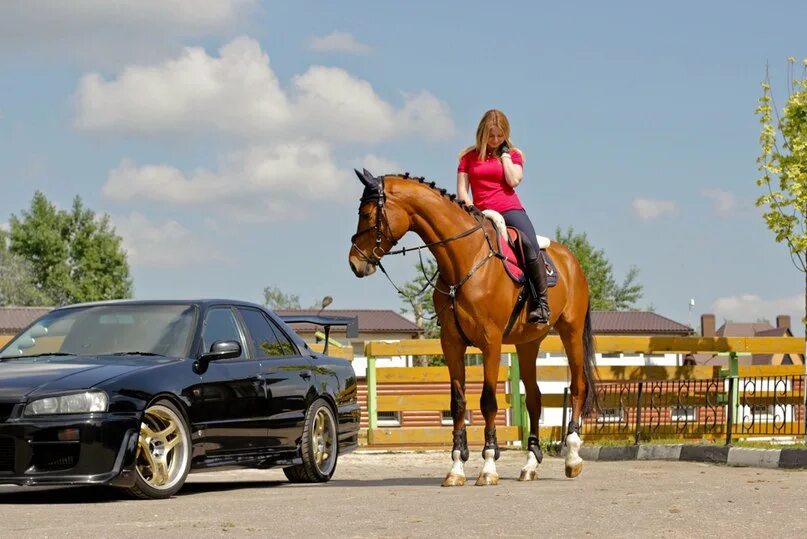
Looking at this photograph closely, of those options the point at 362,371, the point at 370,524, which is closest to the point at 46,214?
the point at 362,371

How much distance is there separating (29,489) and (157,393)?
2.63m

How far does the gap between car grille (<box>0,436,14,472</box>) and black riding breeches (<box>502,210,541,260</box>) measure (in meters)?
4.91

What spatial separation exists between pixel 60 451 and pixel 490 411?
4.08 meters

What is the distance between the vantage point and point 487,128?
12.4 meters

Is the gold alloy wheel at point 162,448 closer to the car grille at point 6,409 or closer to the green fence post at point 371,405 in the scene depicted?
the car grille at point 6,409

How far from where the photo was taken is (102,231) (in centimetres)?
9212

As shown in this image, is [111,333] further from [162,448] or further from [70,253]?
[70,253]

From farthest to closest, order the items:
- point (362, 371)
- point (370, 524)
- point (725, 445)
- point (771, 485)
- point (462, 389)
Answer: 1. point (362, 371)
2. point (725, 445)
3. point (462, 389)
4. point (771, 485)
5. point (370, 524)

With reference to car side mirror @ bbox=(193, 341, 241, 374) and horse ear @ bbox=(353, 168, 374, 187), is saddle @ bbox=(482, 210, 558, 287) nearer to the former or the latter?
horse ear @ bbox=(353, 168, 374, 187)

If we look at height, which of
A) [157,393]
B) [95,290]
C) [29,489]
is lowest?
[29,489]

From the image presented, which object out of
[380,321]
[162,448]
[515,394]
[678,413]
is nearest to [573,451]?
[162,448]

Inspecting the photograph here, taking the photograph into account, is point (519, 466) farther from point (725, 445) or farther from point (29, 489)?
point (29, 489)

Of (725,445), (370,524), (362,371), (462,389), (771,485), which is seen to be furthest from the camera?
(362,371)

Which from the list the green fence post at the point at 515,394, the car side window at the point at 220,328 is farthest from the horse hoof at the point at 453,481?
the green fence post at the point at 515,394
